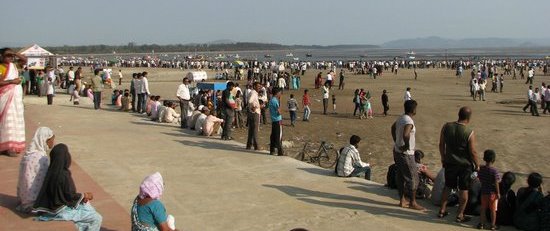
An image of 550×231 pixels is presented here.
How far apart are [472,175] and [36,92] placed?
806 inches

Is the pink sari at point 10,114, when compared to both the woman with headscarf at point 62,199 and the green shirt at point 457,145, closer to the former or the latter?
the woman with headscarf at point 62,199

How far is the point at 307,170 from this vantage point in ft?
30.8

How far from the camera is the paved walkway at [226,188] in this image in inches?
Answer: 257

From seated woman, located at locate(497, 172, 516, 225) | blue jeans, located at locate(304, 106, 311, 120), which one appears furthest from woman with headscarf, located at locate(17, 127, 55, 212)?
blue jeans, located at locate(304, 106, 311, 120)

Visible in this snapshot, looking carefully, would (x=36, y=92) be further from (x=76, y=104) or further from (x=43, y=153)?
(x=43, y=153)

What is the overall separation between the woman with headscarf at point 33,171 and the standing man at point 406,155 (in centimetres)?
439

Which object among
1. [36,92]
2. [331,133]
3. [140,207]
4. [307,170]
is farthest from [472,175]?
[36,92]

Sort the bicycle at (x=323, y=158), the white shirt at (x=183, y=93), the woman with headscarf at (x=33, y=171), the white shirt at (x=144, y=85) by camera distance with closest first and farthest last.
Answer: the woman with headscarf at (x=33, y=171)
the bicycle at (x=323, y=158)
the white shirt at (x=183, y=93)
the white shirt at (x=144, y=85)

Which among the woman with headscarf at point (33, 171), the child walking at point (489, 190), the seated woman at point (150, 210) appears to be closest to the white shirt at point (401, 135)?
the child walking at point (489, 190)

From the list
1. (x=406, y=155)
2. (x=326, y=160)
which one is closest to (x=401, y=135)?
(x=406, y=155)

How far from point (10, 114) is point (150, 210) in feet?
13.7

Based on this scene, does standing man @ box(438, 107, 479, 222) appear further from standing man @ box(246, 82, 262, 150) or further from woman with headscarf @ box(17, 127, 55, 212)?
standing man @ box(246, 82, 262, 150)

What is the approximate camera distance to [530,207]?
6359 millimetres

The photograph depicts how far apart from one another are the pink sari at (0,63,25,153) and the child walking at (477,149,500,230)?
21.8 ft
